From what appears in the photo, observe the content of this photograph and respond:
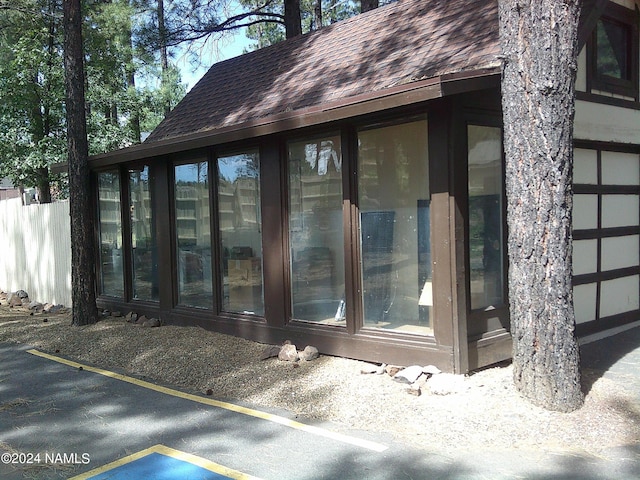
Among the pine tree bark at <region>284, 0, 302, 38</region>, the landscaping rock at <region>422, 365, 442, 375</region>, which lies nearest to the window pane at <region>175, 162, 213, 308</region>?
the landscaping rock at <region>422, 365, 442, 375</region>

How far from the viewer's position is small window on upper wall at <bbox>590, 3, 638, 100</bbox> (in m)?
8.00

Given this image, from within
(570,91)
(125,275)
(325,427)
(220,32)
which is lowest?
(325,427)

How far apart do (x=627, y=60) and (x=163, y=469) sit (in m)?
8.04

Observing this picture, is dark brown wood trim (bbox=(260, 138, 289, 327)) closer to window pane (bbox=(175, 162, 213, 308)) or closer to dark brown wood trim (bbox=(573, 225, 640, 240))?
window pane (bbox=(175, 162, 213, 308))

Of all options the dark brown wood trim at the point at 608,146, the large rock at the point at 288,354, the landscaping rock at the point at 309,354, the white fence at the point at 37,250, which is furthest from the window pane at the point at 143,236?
the dark brown wood trim at the point at 608,146

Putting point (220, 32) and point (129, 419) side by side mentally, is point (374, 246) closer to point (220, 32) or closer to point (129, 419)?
point (129, 419)

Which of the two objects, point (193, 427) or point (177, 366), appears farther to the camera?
point (177, 366)

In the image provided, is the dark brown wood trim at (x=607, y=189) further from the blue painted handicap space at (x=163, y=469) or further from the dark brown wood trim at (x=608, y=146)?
the blue painted handicap space at (x=163, y=469)

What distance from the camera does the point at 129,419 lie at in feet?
18.0

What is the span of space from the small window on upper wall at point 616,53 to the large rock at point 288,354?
16.9 ft

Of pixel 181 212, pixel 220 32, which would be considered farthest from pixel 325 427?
pixel 220 32

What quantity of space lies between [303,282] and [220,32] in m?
10.7

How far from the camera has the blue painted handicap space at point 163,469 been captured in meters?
4.22

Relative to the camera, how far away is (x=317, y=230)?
7660mm
